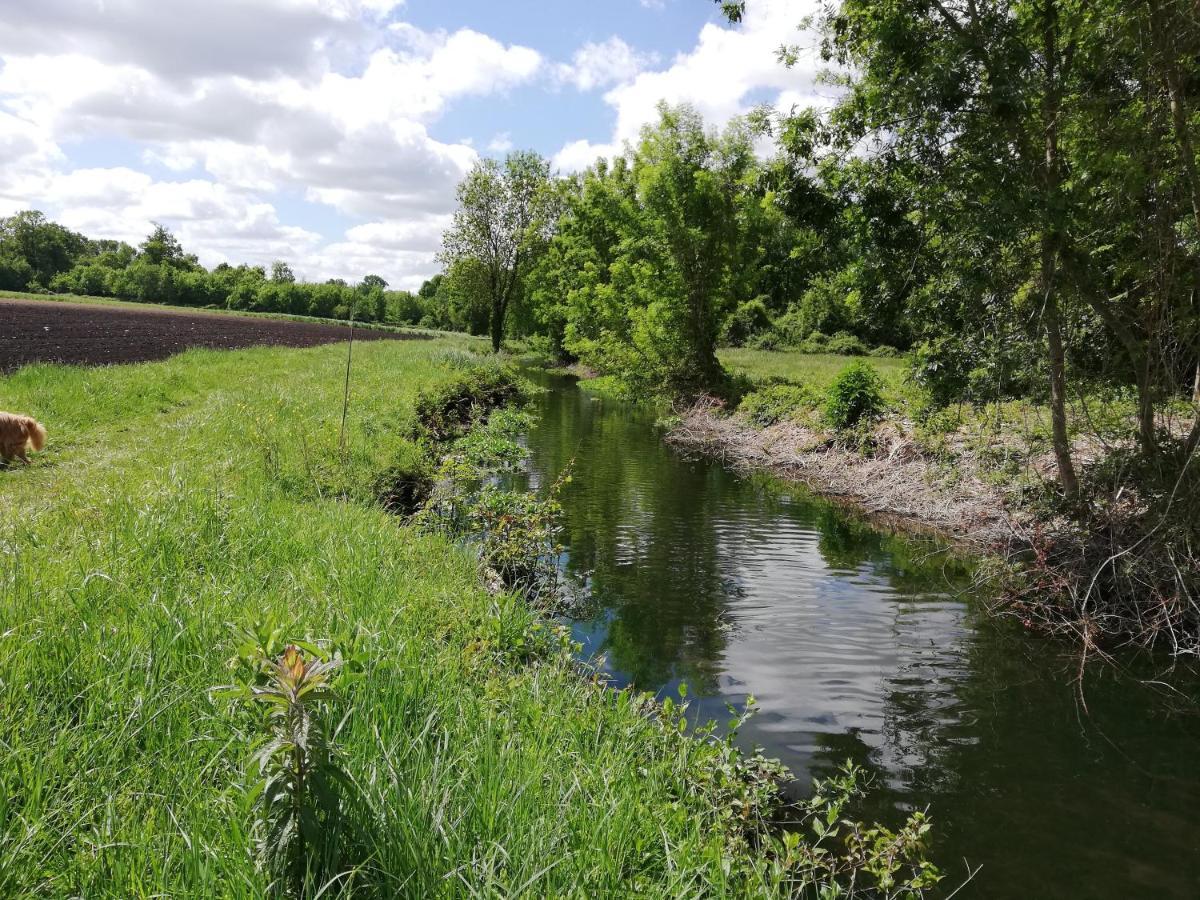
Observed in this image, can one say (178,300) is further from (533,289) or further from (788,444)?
(788,444)

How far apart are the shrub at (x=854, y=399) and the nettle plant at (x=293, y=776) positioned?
47.9 ft

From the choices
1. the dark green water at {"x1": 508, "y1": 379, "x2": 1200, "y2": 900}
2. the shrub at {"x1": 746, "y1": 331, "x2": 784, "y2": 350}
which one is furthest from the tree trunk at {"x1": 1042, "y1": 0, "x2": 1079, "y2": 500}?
the shrub at {"x1": 746, "y1": 331, "x2": 784, "y2": 350}

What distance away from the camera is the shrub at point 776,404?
18594mm

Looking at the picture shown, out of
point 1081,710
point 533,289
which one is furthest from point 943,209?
point 533,289

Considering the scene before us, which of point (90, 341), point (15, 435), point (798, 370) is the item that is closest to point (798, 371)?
point (798, 370)

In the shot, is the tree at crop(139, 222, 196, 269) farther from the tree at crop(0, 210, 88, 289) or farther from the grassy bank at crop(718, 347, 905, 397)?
the grassy bank at crop(718, 347, 905, 397)

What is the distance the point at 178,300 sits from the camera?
89375 mm

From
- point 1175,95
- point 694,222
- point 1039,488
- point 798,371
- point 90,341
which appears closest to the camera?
point 1175,95

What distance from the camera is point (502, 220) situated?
152 feet

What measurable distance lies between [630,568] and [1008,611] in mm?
4225

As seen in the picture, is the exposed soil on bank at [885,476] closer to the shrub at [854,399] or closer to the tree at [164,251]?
the shrub at [854,399]

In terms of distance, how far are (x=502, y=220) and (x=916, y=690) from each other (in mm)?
44710

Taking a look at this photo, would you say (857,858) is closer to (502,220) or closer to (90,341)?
(90,341)

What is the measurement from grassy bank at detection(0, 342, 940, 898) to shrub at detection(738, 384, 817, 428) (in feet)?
43.8
